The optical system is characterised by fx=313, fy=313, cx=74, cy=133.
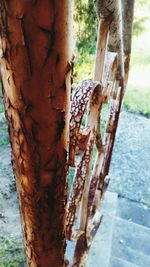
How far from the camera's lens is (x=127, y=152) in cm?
475

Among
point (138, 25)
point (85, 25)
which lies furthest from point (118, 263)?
point (138, 25)

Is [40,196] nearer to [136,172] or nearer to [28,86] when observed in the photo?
[28,86]

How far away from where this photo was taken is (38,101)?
0.51 m

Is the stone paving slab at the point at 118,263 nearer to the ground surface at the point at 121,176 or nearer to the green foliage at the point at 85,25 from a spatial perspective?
the ground surface at the point at 121,176

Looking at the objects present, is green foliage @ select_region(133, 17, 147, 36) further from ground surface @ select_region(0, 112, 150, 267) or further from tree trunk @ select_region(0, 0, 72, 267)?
tree trunk @ select_region(0, 0, 72, 267)

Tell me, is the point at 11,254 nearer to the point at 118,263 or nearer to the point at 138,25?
the point at 118,263

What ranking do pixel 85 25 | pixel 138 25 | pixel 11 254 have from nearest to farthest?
1. pixel 11 254
2. pixel 85 25
3. pixel 138 25

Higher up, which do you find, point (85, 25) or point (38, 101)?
point (85, 25)

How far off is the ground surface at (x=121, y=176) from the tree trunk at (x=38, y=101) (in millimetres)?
2149

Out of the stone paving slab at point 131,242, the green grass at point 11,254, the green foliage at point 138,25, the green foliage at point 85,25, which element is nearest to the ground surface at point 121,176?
the green grass at point 11,254

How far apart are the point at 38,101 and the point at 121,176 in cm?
373

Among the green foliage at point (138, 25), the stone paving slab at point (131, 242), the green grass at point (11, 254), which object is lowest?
the green grass at point (11, 254)

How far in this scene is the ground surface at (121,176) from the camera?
2838 millimetres

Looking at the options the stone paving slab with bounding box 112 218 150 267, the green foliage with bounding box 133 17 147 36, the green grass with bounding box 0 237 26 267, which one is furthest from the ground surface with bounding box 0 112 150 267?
the green foliage with bounding box 133 17 147 36
